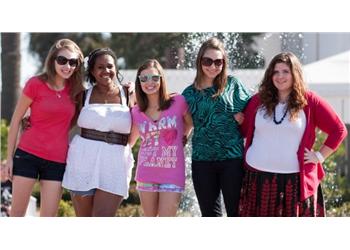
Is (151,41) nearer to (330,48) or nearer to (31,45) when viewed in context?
(31,45)

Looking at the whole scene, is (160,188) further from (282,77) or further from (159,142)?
(282,77)

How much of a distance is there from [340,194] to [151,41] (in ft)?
52.1

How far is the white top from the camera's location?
5453 millimetres

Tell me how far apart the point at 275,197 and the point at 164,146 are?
946mm

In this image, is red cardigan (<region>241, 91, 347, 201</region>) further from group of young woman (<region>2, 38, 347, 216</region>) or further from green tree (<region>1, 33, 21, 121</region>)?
green tree (<region>1, 33, 21, 121</region>)

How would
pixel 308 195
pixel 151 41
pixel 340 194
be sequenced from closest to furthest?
pixel 308 195 → pixel 340 194 → pixel 151 41

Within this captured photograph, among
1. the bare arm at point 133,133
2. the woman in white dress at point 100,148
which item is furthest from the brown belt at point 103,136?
the bare arm at point 133,133

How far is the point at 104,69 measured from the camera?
5.76 m

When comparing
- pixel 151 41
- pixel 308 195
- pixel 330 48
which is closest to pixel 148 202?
pixel 308 195

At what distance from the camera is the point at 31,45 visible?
91.0 feet

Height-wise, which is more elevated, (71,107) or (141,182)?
(71,107)

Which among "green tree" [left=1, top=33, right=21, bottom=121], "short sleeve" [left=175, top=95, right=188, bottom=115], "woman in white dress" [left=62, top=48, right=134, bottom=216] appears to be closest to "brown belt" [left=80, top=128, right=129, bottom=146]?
"woman in white dress" [left=62, top=48, right=134, bottom=216]

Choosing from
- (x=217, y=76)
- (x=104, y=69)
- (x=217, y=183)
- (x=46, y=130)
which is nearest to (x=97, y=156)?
(x=46, y=130)

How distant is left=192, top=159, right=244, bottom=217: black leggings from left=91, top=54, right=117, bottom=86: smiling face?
938mm
